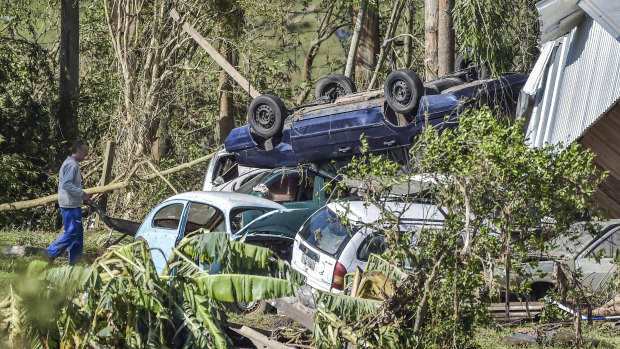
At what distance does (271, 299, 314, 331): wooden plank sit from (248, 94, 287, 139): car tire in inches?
267

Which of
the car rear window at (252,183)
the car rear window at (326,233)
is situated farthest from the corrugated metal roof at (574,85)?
the car rear window at (252,183)

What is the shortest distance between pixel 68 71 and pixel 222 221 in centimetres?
1231

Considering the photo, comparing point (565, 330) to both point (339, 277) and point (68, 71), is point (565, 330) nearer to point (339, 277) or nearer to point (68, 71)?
point (339, 277)

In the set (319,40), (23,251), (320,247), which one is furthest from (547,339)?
(319,40)

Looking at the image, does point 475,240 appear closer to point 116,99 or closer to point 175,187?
point 175,187

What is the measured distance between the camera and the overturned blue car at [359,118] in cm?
1288

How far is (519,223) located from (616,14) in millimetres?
4317

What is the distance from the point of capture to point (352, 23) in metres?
25.7

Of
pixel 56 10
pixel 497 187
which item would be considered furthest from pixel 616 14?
pixel 56 10

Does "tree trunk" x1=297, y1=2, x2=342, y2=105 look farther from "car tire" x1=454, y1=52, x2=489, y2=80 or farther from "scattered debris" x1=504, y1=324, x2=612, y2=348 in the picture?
"scattered debris" x1=504, y1=324, x2=612, y2=348

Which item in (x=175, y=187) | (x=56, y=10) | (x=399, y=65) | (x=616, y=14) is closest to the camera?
(x=616, y=14)

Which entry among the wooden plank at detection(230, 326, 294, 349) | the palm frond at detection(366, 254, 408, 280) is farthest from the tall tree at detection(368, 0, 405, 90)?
the wooden plank at detection(230, 326, 294, 349)

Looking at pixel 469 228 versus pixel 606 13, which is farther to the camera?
pixel 606 13

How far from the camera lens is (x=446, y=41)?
17.4 metres
